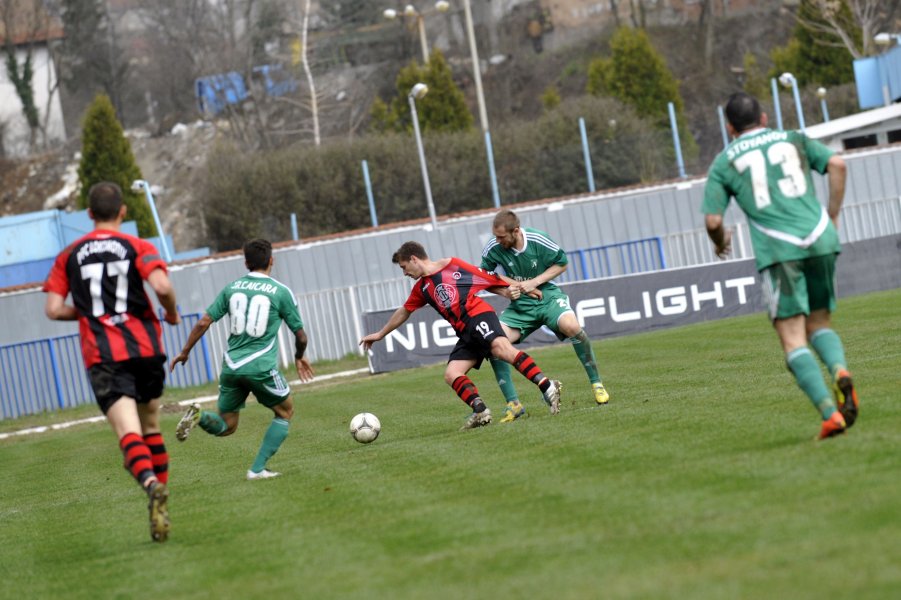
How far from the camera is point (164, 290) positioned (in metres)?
8.06

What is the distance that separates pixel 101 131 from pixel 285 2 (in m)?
20.5

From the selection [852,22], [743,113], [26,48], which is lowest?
[743,113]

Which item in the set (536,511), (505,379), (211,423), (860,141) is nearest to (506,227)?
(505,379)

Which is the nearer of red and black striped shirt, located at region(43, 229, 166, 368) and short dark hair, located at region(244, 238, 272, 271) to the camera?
red and black striped shirt, located at region(43, 229, 166, 368)

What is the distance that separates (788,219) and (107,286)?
13.2 feet

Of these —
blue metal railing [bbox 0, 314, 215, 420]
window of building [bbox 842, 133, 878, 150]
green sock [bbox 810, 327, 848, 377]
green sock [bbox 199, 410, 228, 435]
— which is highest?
window of building [bbox 842, 133, 878, 150]

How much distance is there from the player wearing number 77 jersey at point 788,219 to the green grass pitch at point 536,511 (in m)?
0.63

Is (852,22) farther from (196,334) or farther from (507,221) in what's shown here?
(196,334)

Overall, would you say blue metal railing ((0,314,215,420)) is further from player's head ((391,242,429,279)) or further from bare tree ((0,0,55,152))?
bare tree ((0,0,55,152))

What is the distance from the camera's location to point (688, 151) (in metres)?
49.9

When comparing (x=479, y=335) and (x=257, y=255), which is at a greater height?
(x=257, y=255)

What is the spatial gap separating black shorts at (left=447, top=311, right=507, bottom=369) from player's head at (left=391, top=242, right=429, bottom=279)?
0.68m

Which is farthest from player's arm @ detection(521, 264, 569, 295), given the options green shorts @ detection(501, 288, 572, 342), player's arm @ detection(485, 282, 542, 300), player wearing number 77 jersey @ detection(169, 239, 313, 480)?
player wearing number 77 jersey @ detection(169, 239, 313, 480)

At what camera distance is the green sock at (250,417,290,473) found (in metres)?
10.6
